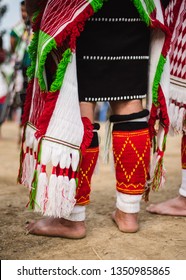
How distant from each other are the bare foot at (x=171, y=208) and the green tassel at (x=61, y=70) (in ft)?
2.96

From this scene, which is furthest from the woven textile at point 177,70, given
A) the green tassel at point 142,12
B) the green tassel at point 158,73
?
the green tassel at point 142,12

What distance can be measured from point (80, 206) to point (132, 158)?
29 cm

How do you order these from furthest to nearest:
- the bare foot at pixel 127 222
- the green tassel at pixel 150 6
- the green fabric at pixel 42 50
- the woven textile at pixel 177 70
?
the woven textile at pixel 177 70, the bare foot at pixel 127 222, the green tassel at pixel 150 6, the green fabric at pixel 42 50

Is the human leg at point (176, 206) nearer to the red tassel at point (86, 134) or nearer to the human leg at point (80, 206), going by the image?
the human leg at point (80, 206)

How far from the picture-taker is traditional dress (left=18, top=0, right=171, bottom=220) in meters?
1.55

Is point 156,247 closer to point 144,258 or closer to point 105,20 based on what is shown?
point 144,258

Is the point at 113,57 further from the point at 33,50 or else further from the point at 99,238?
the point at 99,238

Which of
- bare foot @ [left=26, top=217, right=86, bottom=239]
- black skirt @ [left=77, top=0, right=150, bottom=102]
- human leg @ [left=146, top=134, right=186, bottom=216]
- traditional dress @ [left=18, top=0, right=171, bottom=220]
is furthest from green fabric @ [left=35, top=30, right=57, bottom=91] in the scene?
human leg @ [left=146, top=134, right=186, bottom=216]

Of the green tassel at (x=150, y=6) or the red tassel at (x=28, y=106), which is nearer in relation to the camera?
the green tassel at (x=150, y=6)

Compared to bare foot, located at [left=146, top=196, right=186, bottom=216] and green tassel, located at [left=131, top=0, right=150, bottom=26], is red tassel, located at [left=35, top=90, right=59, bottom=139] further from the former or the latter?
bare foot, located at [left=146, top=196, right=186, bottom=216]

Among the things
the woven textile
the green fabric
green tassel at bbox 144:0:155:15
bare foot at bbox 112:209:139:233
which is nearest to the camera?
the green fabric

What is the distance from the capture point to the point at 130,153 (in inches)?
67.7

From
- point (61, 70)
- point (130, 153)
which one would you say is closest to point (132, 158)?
point (130, 153)

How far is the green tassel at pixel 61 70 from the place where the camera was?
1.52 m
